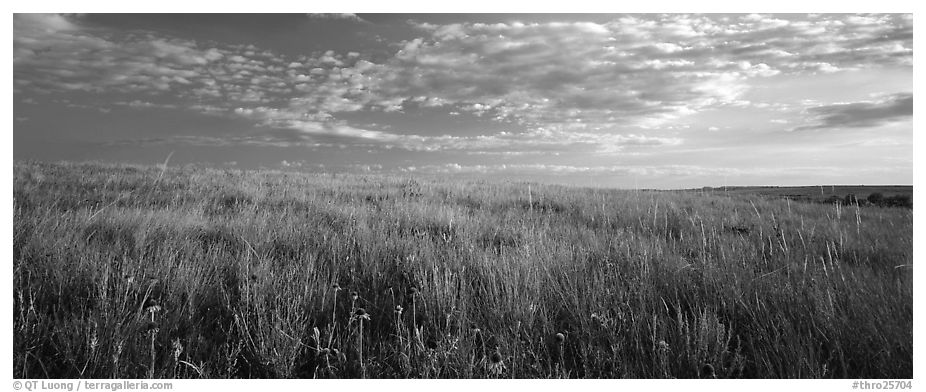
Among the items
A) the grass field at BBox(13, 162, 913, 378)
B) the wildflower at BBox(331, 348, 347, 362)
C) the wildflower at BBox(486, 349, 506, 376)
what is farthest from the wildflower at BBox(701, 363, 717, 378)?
the wildflower at BBox(331, 348, 347, 362)

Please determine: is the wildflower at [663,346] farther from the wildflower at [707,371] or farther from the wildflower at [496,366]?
the wildflower at [496,366]

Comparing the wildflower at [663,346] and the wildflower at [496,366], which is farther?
the wildflower at [663,346]

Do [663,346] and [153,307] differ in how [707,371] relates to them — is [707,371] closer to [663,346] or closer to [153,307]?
[663,346]

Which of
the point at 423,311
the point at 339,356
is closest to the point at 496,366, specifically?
the point at 339,356

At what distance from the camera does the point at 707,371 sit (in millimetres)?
2094

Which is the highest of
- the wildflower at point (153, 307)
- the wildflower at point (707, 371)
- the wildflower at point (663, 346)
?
the wildflower at point (153, 307)

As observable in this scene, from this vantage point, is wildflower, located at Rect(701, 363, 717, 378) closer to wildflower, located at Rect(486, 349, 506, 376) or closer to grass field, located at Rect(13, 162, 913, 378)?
grass field, located at Rect(13, 162, 913, 378)

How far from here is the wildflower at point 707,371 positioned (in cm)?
197

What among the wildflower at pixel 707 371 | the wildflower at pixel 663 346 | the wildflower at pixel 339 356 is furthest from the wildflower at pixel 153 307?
the wildflower at pixel 707 371

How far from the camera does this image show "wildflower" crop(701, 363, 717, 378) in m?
1.97

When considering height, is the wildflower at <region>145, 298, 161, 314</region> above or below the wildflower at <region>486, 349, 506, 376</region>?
above

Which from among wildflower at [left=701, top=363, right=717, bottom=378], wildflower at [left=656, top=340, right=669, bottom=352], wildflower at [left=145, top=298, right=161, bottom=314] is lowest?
wildflower at [left=701, top=363, right=717, bottom=378]

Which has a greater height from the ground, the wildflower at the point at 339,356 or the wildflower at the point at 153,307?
the wildflower at the point at 153,307
